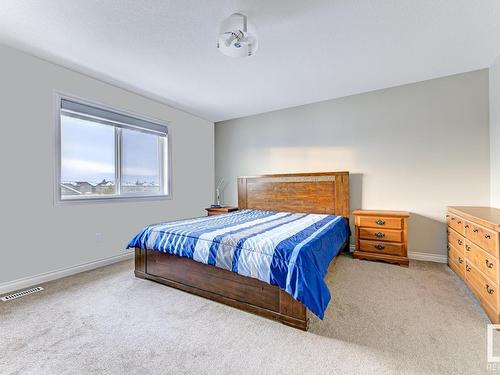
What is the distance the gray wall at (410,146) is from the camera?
2.95m

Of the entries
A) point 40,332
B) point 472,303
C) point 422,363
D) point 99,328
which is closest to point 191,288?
point 99,328

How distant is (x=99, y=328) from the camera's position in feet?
5.66

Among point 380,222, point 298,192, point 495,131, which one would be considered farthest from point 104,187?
point 495,131

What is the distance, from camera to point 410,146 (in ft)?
10.7

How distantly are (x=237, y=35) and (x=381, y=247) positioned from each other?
300 centimetres

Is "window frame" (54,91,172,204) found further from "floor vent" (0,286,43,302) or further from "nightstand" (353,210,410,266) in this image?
"nightstand" (353,210,410,266)

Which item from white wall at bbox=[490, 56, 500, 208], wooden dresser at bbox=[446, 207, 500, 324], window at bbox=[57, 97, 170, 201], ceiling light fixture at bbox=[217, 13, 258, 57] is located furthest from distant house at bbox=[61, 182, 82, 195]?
white wall at bbox=[490, 56, 500, 208]

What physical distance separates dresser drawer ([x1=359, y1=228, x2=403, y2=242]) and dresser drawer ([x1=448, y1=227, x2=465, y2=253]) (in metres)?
0.52

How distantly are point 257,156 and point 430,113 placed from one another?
2739 millimetres

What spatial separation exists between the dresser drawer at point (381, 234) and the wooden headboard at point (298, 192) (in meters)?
0.44

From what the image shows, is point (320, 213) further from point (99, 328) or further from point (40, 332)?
point (40, 332)

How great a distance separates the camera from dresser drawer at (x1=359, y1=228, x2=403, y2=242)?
2.97 metres

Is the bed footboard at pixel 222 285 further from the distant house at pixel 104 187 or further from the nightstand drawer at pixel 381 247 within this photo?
the nightstand drawer at pixel 381 247

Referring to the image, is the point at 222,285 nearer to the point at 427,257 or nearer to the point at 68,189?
the point at 68,189
